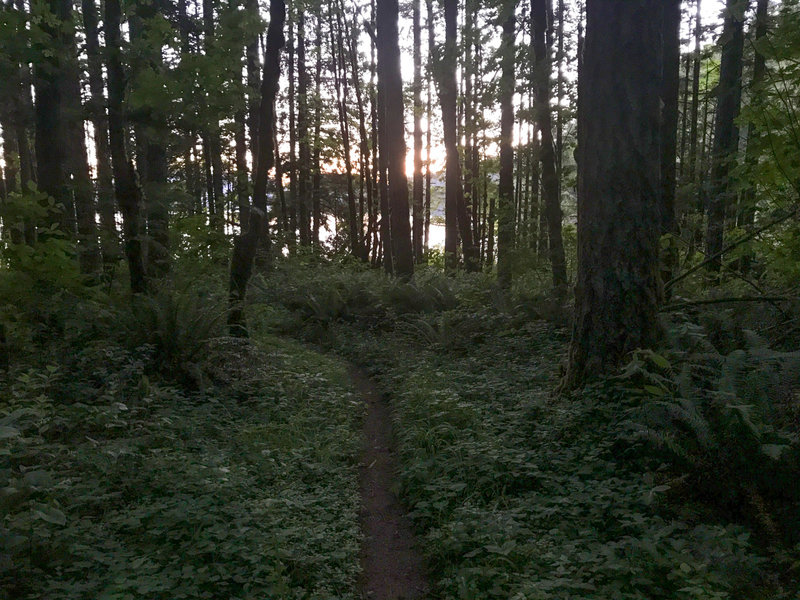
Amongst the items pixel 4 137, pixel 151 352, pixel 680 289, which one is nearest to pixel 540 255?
pixel 680 289

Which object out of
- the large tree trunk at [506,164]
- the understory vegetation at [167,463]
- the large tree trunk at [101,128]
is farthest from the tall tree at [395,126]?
the understory vegetation at [167,463]

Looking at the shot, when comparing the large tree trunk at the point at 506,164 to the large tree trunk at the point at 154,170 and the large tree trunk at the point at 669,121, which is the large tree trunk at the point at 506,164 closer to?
the large tree trunk at the point at 669,121

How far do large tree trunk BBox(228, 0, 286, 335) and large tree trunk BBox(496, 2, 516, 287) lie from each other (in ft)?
13.3

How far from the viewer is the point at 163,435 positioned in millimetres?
5145

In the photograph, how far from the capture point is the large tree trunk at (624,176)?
545 centimetres

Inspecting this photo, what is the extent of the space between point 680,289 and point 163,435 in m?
6.78

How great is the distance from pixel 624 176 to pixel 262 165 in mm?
5622

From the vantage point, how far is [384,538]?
14.3ft

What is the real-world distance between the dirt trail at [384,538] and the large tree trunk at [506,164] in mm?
7691

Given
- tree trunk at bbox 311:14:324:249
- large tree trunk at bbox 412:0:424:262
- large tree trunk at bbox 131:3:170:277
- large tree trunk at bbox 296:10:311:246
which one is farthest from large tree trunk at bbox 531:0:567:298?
tree trunk at bbox 311:14:324:249

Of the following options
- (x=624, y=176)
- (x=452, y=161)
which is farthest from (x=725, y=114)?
(x=624, y=176)

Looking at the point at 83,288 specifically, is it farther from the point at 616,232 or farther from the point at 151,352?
the point at 616,232

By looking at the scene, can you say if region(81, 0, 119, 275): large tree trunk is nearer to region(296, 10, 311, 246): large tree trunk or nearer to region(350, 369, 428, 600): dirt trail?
region(350, 369, 428, 600): dirt trail

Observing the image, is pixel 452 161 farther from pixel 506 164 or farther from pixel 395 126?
pixel 506 164
